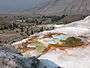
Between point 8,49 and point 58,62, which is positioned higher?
point 8,49

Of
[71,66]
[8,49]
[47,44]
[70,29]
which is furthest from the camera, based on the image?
[70,29]

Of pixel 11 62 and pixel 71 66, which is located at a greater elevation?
pixel 11 62

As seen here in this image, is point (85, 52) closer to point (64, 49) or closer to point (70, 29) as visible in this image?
point (64, 49)

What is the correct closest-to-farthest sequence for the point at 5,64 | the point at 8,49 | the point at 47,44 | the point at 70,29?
the point at 5,64 < the point at 8,49 < the point at 47,44 < the point at 70,29

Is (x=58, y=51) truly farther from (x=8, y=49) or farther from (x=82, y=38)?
(x=8, y=49)

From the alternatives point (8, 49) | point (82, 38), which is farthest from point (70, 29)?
point (8, 49)

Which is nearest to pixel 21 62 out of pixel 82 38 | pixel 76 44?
pixel 76 44

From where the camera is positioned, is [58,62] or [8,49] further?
[58,62]

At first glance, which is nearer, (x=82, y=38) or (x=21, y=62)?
(x=21, y=62)

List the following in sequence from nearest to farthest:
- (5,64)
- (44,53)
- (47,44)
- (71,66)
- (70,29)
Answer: (5,64), (71,66), (44,53), (47,44), (70,29)
